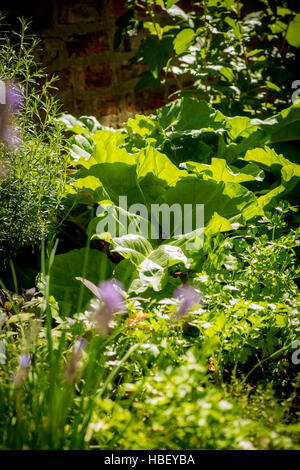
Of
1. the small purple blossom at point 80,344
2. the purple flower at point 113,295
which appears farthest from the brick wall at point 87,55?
the small purple blossom at point 80,344

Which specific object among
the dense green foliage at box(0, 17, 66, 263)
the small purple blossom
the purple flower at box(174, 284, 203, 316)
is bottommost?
the small purple blossom

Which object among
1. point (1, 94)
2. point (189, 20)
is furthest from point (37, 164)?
point (189, 20)

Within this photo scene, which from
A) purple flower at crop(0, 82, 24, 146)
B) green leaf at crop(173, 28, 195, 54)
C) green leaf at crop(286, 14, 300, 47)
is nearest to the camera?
purple flower at crop(0, 82, 24, 146)

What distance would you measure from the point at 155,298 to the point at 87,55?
158 centimetres

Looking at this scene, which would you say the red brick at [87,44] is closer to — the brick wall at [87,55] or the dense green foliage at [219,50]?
the brick wall at [87,55]

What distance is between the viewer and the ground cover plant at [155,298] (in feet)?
2.29

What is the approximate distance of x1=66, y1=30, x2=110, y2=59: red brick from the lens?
86.0 inches

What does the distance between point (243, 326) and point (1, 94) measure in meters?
0.81

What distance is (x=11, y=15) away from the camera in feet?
6.55

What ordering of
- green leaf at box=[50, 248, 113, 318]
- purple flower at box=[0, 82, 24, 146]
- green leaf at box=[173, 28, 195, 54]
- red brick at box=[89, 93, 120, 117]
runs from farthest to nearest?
1. red brick at box=[89, 93, 120, 117]
2. green leaf at box=[173, 28, 195, 54]
3. green leaf at box=[50, 248, 113, 318]
4. purple flower at box=[0, 82, 24, 146]

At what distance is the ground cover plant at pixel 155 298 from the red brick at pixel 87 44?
0.68 metres

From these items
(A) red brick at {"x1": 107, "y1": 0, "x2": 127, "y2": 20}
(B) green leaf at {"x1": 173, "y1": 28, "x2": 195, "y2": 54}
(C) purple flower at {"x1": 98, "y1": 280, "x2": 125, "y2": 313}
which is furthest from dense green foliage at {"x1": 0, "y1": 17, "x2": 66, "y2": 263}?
(A) red brick at {"x1": 107, "y1": 0, "x2": 127, "y2": 20}

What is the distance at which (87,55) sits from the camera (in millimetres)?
2234

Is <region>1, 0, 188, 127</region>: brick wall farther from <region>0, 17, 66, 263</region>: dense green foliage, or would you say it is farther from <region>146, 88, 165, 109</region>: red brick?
<region>0, 17, 66, 263</region>: dense green foliage
